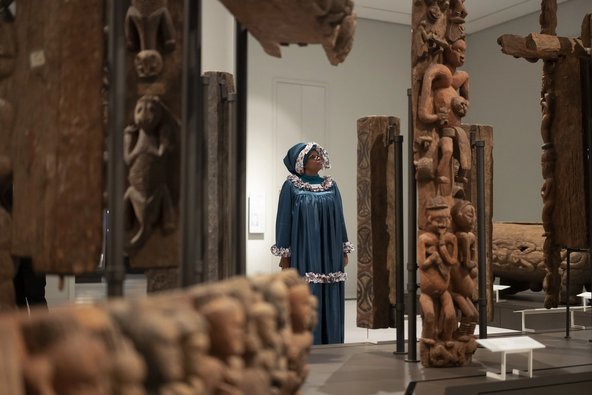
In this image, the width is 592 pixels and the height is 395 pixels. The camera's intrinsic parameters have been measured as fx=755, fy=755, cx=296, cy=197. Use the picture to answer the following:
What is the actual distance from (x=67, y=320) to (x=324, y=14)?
40.1 inches

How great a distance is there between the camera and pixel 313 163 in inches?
227

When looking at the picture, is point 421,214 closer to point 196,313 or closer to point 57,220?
point 57,220

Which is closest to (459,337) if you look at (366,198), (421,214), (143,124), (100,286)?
(421,214)

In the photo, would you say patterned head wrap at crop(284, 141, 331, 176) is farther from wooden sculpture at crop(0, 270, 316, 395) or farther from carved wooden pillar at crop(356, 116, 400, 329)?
wooden sculpture at crop(0, 270, 316, 395)

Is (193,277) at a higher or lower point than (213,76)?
lower

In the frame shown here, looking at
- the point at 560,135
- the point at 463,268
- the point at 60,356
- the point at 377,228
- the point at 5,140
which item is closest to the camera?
the point at 60,356

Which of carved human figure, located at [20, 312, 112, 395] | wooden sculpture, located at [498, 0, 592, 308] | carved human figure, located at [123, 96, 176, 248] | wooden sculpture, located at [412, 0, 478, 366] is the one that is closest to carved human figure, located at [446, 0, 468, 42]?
wooden sculpture, located at [412, 0, 478, 366]

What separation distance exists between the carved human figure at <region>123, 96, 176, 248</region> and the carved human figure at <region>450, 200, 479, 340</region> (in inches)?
78.3

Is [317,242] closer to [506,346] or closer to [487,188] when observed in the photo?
[487,188]

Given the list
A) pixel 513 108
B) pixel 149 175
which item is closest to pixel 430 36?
pixel 149 175

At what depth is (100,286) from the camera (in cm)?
788

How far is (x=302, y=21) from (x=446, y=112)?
2.25 metres

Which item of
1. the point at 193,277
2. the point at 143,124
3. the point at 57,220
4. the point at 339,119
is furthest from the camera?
the point at 339,119

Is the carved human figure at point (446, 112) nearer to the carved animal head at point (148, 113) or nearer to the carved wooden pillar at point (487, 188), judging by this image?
the carved wooden pillar at point (487, 188)
